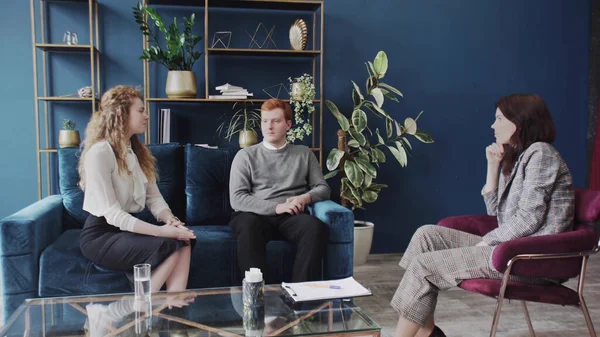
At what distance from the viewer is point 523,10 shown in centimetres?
461

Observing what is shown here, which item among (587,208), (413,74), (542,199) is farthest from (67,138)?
(587,208)

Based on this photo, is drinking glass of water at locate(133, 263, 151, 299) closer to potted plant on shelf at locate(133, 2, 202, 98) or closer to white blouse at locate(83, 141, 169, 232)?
white blouse at locate(83, 141, 169, 232)

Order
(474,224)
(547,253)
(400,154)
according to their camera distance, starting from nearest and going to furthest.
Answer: (547,253)
(474,224)
(400,154)

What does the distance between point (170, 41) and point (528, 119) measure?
2.41 metres

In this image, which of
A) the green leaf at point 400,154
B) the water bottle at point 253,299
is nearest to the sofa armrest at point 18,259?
the water bottle at point 253,299

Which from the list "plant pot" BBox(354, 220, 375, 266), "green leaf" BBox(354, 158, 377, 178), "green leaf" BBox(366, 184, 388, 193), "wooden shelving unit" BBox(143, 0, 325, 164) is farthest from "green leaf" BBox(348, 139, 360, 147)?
"plant pot" BBox(354, 220, 375, 266)

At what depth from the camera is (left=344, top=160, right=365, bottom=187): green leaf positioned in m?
3.93

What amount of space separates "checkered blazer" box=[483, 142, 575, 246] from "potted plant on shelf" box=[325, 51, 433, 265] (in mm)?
1749

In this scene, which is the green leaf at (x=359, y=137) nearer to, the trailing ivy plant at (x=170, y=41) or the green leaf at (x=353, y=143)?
the green leaf at (x=353, y=143)

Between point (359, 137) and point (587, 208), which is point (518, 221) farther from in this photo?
point (359, 137)

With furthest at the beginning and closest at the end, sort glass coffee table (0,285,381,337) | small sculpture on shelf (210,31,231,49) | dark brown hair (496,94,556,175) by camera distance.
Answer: small sculpture on shelf (210,31,231,49) < dark brown hair (496,94,556,175) < glass coffee table (0,285,381,337)

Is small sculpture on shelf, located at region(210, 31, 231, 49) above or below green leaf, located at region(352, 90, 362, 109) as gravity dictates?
above

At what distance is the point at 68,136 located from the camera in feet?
12.5

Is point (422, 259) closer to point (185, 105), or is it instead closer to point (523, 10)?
point (185, 105)
